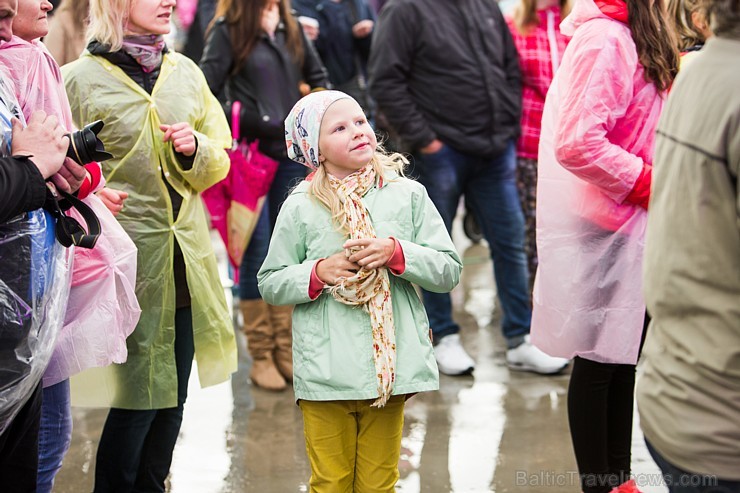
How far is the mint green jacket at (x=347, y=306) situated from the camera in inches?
112

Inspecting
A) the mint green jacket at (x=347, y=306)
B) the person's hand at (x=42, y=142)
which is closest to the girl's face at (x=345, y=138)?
the mint green jacket at (x=347, y=306)

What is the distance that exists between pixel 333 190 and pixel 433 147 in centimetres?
224

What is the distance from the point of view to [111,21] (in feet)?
10.9

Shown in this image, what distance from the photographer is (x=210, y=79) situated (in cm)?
479

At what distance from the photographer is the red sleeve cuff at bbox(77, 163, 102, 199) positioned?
290 centimetres

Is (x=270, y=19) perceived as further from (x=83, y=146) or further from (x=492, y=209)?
(x=83, y=146)

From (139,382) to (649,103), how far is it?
196cm

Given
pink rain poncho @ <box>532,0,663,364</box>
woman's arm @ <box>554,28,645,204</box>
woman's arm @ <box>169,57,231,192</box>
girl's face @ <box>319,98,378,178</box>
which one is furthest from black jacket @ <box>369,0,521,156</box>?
girl's face @ <box>319,98,378,178</box>

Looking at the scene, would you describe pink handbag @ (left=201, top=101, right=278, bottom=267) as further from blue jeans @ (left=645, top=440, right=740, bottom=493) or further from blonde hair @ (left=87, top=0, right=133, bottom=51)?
blue jeans @ (left=645, top=440, right=740, bottom=493)

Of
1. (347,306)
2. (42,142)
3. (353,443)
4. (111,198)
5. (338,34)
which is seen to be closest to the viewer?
(42,142)

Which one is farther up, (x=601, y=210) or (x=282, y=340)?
(x=601, y=210)

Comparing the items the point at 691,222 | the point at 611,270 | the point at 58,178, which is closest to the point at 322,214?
the point at 58,178

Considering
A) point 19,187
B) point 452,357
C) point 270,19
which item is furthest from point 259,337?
point 19,187

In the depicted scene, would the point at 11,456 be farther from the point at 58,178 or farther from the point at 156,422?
the point at 156,422
